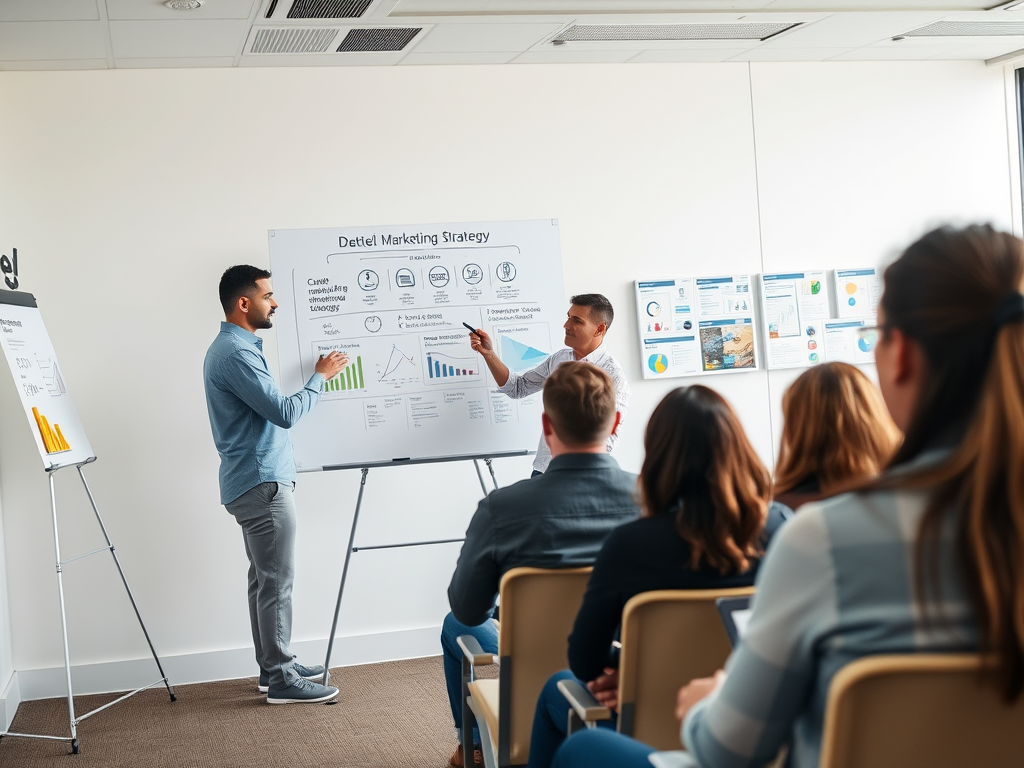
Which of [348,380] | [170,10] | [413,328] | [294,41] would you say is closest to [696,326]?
[413,328]

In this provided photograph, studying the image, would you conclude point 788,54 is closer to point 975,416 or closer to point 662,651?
point 662,651

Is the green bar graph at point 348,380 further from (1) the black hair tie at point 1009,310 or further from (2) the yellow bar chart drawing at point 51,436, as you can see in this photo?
(1) the black hair tie at point 1009,310

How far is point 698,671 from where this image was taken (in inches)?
73.3

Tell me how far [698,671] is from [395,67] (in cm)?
372

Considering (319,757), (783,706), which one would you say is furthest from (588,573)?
(319,757)

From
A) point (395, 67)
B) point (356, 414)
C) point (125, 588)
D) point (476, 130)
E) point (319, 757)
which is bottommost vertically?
point (319, 757)

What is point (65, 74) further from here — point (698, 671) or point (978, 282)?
point (978, 282)

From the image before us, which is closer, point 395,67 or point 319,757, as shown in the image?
point 319,757

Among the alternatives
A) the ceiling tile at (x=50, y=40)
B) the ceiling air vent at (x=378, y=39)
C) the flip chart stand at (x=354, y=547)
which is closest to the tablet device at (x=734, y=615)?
the flip chart stand at (x=354, y=547)

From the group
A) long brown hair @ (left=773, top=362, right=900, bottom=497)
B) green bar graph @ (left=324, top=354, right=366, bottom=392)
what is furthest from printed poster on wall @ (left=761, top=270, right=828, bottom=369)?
long brown hair @ (left=773, top=362, right=900, bottom=497)

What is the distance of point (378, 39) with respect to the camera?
171 inches

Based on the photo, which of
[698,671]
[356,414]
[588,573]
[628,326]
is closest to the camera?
[698,671]

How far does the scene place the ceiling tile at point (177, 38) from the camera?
3.93 meters

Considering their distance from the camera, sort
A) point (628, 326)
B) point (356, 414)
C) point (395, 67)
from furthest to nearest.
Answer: point (628, 326), point (395, 67), point (356, 414)
